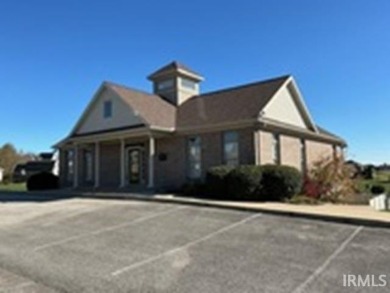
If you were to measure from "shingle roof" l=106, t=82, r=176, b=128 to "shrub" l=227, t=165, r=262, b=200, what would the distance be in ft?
19.5

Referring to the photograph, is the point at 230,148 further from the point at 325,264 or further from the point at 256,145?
the point at 325,264

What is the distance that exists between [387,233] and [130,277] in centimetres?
621

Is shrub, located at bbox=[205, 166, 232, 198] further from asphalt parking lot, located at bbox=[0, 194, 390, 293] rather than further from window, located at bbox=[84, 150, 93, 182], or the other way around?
window, located at bbox=[84, 150, 93, 182]

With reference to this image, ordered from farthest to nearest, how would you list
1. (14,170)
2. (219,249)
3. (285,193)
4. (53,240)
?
(14,170)
(285,193)
(53,240)
(219,249)

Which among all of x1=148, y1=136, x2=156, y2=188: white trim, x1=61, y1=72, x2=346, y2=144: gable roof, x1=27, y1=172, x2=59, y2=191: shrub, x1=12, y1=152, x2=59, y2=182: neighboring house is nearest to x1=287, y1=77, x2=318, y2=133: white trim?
x1=61, y1=72, x2=346, y2=144: gable roof

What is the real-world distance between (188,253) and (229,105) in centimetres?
1461

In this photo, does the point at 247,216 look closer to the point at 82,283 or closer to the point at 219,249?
the point at 219,249

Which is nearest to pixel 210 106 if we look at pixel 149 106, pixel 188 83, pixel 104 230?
pixel 149 106

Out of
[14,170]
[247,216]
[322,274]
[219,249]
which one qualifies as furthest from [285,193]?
[14,170]

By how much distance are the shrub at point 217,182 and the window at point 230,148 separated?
1.82m

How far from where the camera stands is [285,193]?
17.5 metres

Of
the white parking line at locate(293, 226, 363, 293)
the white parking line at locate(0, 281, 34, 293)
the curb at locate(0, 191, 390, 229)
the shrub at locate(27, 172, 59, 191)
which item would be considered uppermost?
the shrub at locate(27, 172, 59, 191)

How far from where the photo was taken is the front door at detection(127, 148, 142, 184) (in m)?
24.3

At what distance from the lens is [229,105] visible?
22688mm
